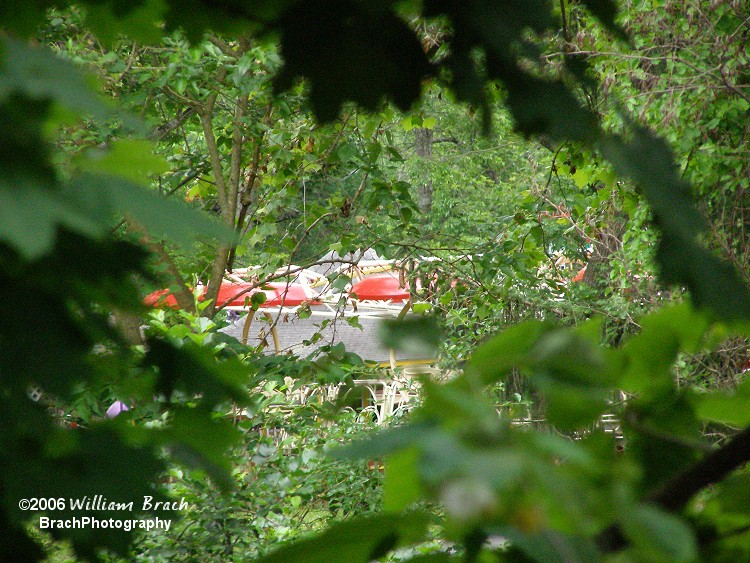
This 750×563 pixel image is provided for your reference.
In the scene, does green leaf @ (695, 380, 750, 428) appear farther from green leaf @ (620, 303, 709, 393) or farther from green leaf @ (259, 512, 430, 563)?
green leaf @ (259, 512, 430, 563)

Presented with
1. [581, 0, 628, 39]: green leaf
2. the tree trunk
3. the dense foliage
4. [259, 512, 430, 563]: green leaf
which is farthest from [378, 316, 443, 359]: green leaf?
the tree trunk

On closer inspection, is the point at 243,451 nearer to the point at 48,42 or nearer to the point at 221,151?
the point at 221,151

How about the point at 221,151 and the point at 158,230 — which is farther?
the point at 221,151

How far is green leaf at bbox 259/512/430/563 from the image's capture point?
1.29 ft

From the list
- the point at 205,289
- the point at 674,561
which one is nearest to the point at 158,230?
the point at 674,561

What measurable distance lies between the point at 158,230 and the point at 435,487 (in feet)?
0.52

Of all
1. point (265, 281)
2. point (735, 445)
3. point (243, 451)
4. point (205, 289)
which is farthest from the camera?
point (205, 289)

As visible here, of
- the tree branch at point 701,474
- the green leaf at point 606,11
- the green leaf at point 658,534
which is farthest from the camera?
the green leaf at point 606,11

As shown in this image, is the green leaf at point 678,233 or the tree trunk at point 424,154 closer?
the green leaf at point 678,233

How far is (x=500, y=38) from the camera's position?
16.3 inches

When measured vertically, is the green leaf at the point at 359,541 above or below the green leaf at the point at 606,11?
below

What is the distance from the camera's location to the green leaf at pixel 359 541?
39 centimetres

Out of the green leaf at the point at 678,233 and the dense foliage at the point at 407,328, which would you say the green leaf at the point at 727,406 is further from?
the green leaf at the point at 678,233

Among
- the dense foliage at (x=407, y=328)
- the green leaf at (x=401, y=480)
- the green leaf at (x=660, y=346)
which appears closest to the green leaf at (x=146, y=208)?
the dense foliage at (x=407, y=328)
